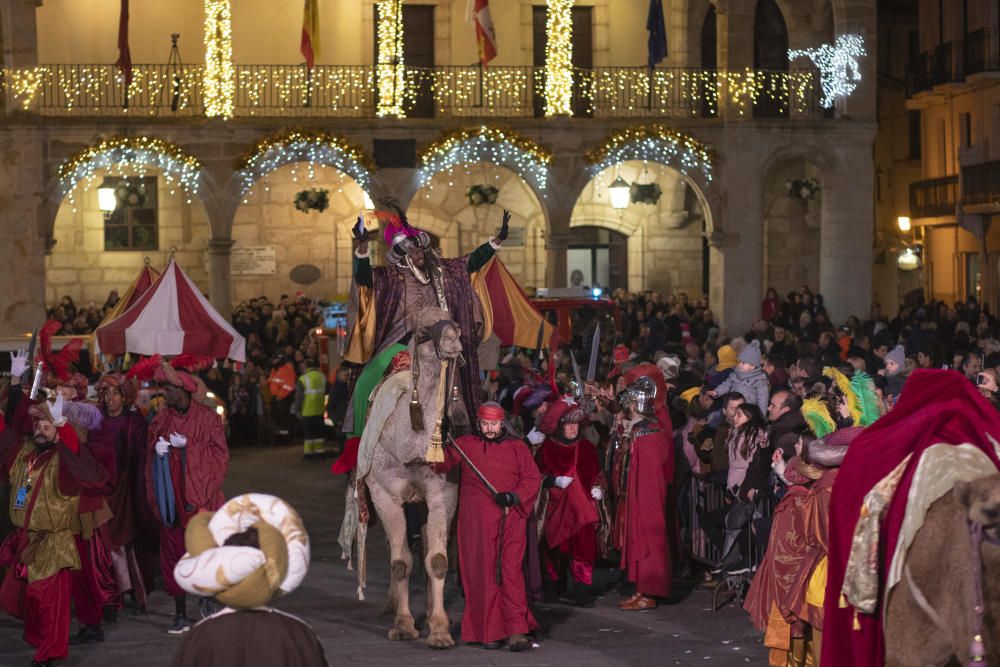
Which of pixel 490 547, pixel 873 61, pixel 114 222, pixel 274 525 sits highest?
pixel 873 61

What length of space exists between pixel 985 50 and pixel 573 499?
80.7 ft

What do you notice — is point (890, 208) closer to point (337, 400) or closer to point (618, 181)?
point (618, 181)

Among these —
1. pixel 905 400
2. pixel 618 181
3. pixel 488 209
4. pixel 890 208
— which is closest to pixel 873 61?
pixel 618 181

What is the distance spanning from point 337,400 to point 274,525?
13.1 m

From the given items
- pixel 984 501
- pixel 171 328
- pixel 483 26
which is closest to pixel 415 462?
pixel 171 328

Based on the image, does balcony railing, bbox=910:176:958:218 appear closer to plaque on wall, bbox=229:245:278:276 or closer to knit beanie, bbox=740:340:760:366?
plaque on wall, bbox=229:245:278:276

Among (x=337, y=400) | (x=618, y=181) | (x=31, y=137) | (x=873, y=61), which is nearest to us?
(x=337, y=400)

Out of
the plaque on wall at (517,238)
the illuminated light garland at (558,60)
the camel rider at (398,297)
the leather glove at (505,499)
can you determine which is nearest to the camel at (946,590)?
the leather glove at (505,499)

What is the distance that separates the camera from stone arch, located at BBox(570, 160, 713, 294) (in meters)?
33.0

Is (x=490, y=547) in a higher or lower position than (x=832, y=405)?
lower

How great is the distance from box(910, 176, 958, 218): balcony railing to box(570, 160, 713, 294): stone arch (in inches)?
230

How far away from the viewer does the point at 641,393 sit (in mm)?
12117

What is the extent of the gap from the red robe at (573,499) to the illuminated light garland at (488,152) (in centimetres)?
1592

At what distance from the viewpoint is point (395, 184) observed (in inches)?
1090
